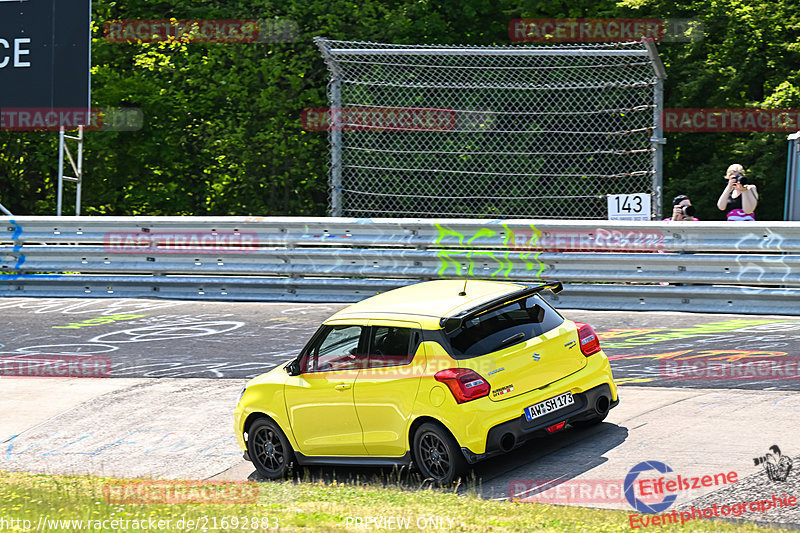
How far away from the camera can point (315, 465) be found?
8.98m

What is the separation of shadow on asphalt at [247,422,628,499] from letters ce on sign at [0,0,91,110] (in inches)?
404

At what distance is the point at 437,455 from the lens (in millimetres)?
8062

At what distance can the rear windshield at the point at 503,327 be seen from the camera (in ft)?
26.8

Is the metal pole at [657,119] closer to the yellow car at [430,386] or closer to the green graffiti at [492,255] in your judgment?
the green graffiti at [492,255]

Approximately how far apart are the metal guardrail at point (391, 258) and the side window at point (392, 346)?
5.82 metres

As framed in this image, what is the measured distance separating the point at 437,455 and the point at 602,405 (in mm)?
1502

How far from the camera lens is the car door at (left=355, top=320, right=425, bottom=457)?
820 cm

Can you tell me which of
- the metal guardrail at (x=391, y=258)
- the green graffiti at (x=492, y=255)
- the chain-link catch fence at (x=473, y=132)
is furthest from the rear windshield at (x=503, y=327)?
the chain-link catch fence at (x=473, y=132)

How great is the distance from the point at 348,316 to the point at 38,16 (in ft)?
36.6
